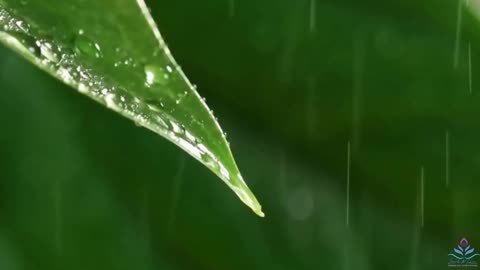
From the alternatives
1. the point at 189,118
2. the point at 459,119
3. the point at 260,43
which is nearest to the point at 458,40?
the point at 459,119

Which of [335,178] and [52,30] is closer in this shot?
[52,30]

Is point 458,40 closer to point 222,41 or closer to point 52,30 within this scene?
point 222,41

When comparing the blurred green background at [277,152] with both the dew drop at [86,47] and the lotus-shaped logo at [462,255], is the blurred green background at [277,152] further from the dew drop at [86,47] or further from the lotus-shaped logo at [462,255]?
the dew drop at [86,47]

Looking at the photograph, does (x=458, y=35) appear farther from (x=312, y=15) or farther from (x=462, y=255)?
(x=462, y=255)

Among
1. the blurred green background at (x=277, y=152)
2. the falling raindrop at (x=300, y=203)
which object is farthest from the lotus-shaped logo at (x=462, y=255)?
the falling raindrop at (x=300, y=203)

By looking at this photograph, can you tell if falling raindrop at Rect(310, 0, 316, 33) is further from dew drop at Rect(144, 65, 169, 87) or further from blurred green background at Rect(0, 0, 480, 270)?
dew drop at Rect(144, 65, 169, 87)

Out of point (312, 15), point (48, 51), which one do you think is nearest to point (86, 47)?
point (48, 51)
